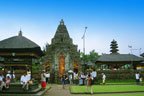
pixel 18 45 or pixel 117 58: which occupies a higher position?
pixel 117 58

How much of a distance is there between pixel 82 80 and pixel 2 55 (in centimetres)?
1348

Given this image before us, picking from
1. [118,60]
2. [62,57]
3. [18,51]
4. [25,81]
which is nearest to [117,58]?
[118,60]

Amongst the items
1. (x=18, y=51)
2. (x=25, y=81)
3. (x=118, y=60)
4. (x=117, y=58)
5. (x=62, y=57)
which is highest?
(x=62, y=57)

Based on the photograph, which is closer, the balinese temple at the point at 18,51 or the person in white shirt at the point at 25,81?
the person in white shirt at the point at 25,81

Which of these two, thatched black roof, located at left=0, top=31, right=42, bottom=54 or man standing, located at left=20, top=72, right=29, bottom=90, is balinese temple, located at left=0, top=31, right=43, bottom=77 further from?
man standing, located at left=20, top=72, right=29, bottom=90

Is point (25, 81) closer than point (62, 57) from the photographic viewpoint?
Yes

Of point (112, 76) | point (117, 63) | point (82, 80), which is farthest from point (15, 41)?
point (117, 63)

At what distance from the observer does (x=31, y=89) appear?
22.4 m

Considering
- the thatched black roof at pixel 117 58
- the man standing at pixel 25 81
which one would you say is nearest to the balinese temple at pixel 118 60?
the thatched black roof at pixel 117 58

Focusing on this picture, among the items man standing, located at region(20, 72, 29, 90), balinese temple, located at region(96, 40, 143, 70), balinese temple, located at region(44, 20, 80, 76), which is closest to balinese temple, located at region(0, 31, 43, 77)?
man standing, located at region(20, 72, 29, 90)

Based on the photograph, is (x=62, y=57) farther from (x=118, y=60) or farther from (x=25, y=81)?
(x=25, y=81)

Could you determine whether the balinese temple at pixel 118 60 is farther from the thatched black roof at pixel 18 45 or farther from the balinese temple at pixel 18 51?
the thatched black roof at pixel 18 45

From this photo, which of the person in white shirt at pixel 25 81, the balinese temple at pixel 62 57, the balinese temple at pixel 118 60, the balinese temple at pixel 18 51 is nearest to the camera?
the person in white shirt at pixel 25 81

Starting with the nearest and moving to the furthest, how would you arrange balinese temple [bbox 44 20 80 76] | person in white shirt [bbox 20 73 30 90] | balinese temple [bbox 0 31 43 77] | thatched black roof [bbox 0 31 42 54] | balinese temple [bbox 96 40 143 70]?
1. person in white shirt [bbox 20 73 30 90]
2. thatched black roof [bbox 0 31 42 54]
3. balinese temple [bbox 0 31 43 77]
4. balinese temple [bbox 96 40 143 70]
5. balinese temple [bbox 44 20 80 76]
